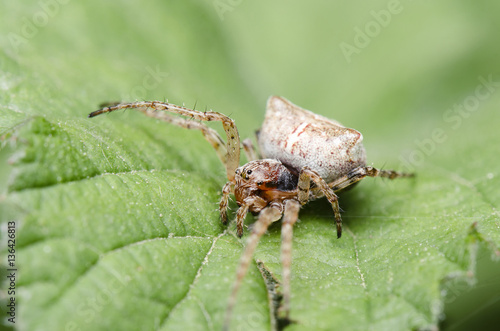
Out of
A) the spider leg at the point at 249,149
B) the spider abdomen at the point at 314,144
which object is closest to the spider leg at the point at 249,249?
the spider abdomen at the point at 314,144

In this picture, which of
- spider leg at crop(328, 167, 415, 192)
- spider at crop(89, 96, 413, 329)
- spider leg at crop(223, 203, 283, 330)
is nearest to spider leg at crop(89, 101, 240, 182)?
spider at crop(89, 96, 413, 329)

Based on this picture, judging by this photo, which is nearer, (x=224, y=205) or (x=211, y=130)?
(x=224, y=205)

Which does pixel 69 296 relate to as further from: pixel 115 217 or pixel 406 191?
pixel 406 191

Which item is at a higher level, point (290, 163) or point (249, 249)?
point (290, 163)

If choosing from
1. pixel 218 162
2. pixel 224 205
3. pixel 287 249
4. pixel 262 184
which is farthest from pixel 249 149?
pixel 287 249

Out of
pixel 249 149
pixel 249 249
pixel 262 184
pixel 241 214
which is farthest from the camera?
pixel 249 149

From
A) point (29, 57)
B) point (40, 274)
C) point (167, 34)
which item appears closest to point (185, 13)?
point (167, 34)

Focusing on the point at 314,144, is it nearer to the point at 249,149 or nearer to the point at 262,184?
the point at 262,184
